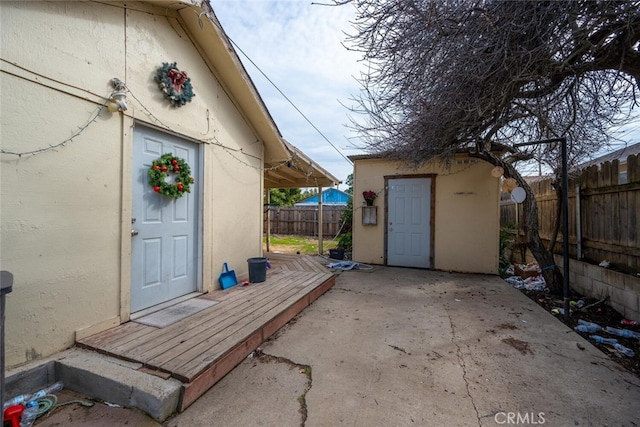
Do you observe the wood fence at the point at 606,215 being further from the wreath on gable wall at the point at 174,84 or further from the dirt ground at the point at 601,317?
the wreath on gable wall at the point at 174,84

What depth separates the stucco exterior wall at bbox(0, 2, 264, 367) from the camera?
1979 millimetres

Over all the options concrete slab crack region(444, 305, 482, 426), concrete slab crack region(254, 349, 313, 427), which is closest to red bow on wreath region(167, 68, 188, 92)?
concrete slab crack region(254, 349, 313, 427)

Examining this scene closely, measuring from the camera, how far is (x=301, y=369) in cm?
238

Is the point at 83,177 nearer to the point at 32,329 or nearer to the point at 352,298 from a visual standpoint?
the point at 32,329

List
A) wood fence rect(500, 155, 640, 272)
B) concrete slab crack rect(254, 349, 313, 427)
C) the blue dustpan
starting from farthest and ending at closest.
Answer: the blue dustpan, wood fence rect(500, 155, 640, 272), concrete slab crack rect(254, 349, 313, 427)

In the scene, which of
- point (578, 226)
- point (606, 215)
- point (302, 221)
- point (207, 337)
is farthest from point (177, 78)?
point (302, 221)

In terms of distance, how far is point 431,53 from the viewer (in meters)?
2.66

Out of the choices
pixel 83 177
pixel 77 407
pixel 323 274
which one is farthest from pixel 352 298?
pixel 83 177

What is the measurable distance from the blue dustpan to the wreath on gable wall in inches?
93.4

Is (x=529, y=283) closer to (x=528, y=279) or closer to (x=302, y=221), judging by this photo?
(x=528, y=279)

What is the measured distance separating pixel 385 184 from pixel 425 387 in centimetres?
535

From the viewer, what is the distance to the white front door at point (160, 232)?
2.96m

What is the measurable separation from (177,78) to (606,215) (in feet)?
20.2

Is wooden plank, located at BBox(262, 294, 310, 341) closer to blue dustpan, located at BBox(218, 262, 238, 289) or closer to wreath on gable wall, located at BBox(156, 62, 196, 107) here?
blue dustpan, located at BBox(218, 262, 238, 289)
